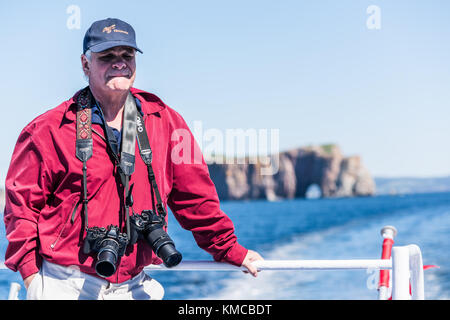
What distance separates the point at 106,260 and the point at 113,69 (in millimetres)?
717

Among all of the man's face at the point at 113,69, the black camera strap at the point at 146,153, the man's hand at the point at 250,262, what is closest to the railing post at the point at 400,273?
the man's hand at the point at 250,262

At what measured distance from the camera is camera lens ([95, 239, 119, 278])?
2.05 meters

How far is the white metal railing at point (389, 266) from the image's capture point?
191 cm

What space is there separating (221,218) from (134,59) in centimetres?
77

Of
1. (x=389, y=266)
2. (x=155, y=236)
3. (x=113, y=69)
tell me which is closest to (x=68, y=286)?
(x=155, y=236)

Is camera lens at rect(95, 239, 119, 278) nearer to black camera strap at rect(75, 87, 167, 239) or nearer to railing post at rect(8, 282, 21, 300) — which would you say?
black camera strap at rect(75, 87, 167, 239)

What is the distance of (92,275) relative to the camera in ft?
7.32

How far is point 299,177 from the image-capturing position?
108375 mm

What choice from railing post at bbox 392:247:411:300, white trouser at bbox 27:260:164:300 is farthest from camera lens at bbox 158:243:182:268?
railing post at bbox 392:247:411:300

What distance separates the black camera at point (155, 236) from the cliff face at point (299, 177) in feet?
295

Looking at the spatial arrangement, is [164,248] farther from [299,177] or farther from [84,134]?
[299,177]
